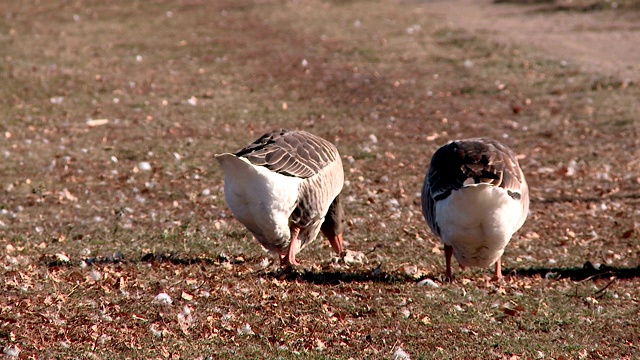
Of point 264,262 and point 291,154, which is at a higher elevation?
point 291,154

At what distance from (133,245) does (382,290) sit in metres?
2.72

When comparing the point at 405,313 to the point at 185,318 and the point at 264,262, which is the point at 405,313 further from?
the point at 264,262

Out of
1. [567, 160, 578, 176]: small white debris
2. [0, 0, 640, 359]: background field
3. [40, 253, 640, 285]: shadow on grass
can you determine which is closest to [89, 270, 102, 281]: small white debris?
[0, 0, 640, 359]: background field

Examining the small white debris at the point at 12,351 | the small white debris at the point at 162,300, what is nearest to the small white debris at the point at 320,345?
the small white debris at the point at 162,300

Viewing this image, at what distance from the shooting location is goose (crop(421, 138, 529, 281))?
6.27m

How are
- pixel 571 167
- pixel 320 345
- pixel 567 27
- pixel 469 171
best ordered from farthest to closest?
pixel 567 27 < pixel 571 167 < pixel 469 171 < pixel 320 345

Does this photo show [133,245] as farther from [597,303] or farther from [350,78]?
[350,78]

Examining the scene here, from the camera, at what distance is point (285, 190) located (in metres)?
6.78

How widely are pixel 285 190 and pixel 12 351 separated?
8.32 ft

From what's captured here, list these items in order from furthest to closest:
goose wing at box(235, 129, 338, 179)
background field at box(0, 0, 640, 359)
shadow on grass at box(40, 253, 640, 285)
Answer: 1. shadow on grass at box(40, 253, 640, 285)
2. goose wing at box(235, 129, 338, 179)
3. background field at box(0, 0, 640, 359)

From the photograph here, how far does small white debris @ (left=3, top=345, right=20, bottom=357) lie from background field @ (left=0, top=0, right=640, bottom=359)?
62 mm

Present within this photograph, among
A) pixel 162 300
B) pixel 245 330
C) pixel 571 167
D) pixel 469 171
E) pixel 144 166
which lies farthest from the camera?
pixel 571 167

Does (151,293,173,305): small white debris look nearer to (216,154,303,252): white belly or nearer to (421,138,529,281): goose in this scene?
(216,154,303,252): white belly

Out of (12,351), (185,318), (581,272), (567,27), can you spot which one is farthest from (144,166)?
(567,27)
